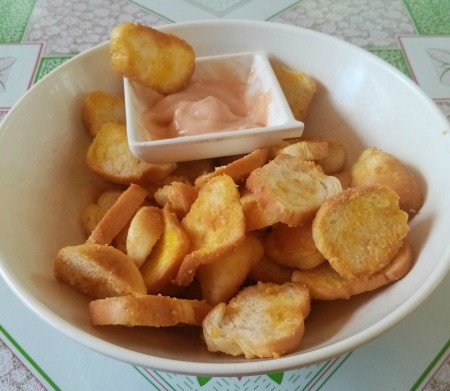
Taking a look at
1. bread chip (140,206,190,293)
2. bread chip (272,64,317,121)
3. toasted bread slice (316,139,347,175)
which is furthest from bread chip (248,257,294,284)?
bread chip (272,64,317,121)

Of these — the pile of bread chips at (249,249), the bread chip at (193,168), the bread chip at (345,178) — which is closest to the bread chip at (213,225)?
the pile of bread chips at (249,249)

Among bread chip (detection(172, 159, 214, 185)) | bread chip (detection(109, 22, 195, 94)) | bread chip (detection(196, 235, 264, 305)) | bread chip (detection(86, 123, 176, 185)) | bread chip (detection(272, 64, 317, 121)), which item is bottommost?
bread chip (detection(196, 235, 264, 305))

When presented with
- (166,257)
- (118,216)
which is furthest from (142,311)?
(118,216)

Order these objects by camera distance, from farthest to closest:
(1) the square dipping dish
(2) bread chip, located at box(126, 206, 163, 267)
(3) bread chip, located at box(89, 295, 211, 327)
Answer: (1) the square dipping dish
(2) bread chip, located at box(126, 206, 163, 267)
(3) bread chip, located at box(89, 295, 211, 327)

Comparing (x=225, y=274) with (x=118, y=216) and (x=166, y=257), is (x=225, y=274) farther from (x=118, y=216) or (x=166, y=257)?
(x=118, y=216)

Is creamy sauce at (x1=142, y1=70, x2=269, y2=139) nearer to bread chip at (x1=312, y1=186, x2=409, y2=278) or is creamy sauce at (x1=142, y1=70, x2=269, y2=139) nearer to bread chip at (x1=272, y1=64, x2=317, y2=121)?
bread chip at (x1=272, y1=64, x2=317, y2=121)

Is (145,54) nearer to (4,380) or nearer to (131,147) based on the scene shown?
(131,147)

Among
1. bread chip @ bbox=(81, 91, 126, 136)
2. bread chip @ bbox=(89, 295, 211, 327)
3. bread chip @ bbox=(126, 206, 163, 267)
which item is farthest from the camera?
bread chip @ bbox=(81, 91, 126, 136)
